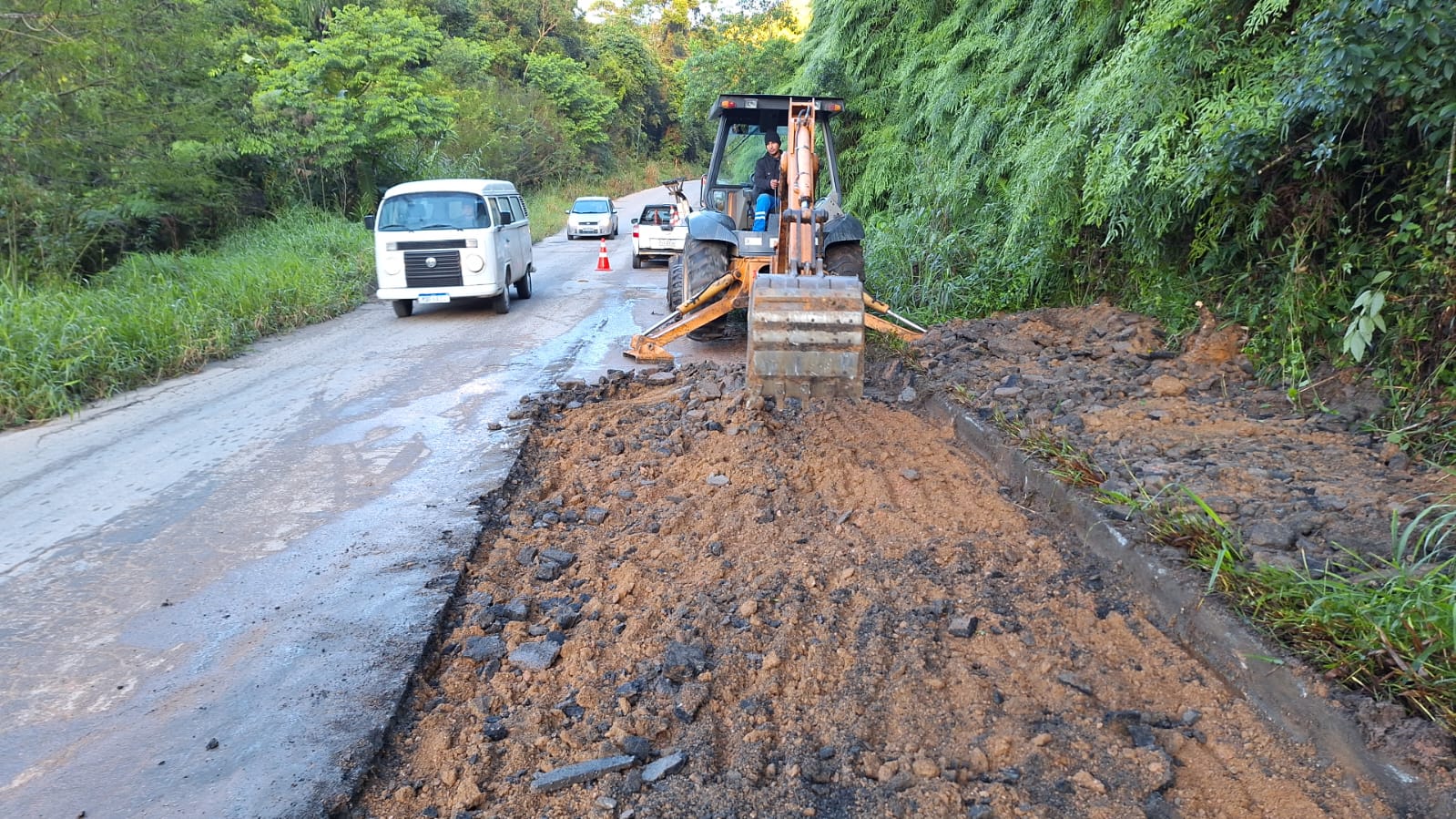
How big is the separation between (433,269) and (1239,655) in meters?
11.4

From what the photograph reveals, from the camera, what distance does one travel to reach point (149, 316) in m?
10.1

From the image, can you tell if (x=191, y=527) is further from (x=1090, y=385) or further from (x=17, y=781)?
(x=1090, y=385)

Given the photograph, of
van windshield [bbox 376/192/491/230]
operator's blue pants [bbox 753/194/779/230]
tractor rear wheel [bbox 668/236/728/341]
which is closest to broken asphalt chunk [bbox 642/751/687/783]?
tractor rear wheel [bbox 668/236/728/341]

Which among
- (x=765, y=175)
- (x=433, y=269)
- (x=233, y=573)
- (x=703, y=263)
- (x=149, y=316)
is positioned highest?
(x=765, y=175)

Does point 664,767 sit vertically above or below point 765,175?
below

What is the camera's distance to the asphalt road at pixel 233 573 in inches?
127

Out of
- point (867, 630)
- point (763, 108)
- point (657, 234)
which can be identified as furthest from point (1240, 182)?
point (657, 234)

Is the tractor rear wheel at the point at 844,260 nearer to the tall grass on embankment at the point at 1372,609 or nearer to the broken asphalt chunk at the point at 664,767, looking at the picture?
the tall grass on embankment at the point at 1372,609

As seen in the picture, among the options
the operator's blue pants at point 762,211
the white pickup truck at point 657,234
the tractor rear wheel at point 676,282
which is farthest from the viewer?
the white pickup truck at point 657,234

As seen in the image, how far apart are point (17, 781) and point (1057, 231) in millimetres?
8105

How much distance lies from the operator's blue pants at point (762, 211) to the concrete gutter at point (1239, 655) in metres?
4.96

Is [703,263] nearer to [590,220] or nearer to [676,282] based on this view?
[676,282]

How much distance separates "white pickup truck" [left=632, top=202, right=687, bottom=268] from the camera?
1823 cm

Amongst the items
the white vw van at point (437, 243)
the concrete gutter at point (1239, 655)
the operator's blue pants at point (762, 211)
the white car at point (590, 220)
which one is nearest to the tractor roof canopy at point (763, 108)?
the operator's blue pants at point (762, 211)
